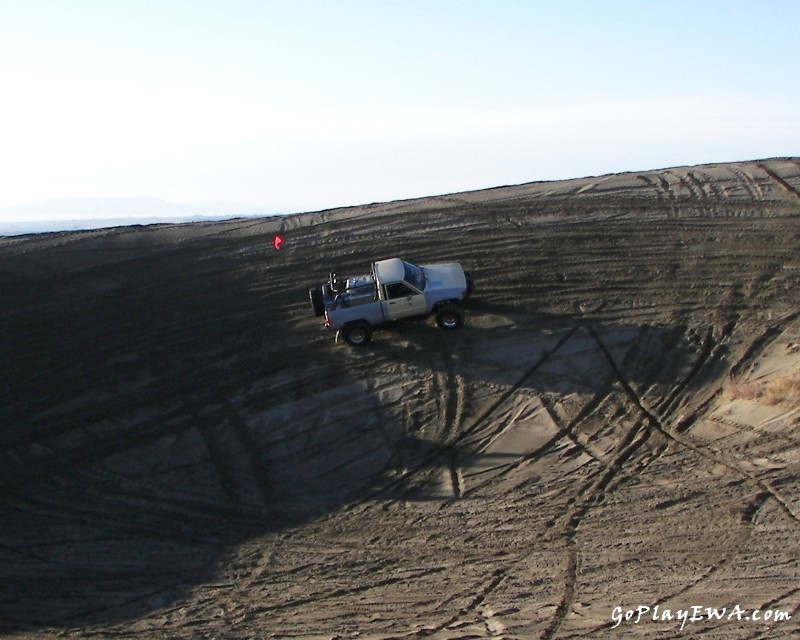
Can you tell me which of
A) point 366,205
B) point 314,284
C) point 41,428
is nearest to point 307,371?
point 314,284

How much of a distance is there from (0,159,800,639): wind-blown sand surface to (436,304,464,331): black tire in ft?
0.77

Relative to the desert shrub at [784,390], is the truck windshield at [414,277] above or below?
above

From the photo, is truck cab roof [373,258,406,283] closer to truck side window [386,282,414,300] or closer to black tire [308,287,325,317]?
truck side window [386,282,414,300]

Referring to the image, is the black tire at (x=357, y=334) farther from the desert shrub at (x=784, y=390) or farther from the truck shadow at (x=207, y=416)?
the desert shrub at (x=784, y=390)

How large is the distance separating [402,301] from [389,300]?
30cm

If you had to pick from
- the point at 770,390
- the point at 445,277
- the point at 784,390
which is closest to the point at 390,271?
the point at 445,277

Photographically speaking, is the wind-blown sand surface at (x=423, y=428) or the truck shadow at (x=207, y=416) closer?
the wind-blown sand surface at (x=423, y=428)

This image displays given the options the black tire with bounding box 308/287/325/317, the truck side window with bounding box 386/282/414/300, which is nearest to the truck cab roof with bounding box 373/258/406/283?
the truck side window with bounding box 386/282/414/300

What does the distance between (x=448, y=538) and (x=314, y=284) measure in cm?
1090

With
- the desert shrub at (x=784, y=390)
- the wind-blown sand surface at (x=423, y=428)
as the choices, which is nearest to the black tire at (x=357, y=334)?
the wind-blown sand surface at (x=423, y=428)

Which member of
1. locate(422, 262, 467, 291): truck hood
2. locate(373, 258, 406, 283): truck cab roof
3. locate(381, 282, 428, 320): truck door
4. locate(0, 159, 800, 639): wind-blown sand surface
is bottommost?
locate(0, 159, 800, 639): wind-blown sand surface

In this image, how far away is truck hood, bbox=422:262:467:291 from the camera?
20531 millimetres

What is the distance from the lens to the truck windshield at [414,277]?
20.5 meters

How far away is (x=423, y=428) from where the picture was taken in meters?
18.4
